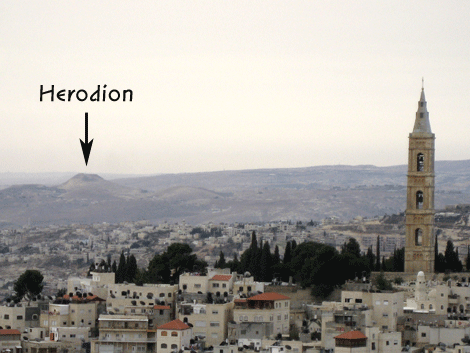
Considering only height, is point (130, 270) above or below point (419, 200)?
below

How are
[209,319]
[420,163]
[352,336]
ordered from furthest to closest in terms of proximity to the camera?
[420,163] < [209,319] < [352,336]

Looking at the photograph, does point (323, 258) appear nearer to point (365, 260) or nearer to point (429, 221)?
point (365, 260)

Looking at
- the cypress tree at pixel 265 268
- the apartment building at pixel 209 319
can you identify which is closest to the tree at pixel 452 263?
the cypress tree at pixel 265 268

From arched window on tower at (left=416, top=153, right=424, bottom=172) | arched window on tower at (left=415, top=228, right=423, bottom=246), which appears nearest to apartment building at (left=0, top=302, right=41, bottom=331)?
arched window on tower at (left=415, top=228, right=423, bottom=246)

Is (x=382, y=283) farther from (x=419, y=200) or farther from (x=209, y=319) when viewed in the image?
(x=419, y=200)

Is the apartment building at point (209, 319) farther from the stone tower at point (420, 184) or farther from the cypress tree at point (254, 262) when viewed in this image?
the stone tower at point (420, 184)

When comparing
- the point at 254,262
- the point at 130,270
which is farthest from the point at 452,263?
the point at 130,270

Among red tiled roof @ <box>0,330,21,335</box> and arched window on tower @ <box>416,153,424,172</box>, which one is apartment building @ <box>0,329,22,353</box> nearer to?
red tiled roof @ <box>0,330,21,335</box>

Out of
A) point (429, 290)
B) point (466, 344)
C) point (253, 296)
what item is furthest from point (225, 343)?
point (429, 290)
